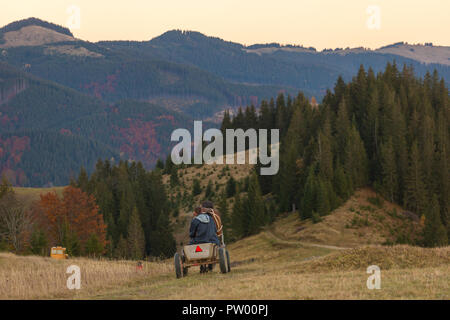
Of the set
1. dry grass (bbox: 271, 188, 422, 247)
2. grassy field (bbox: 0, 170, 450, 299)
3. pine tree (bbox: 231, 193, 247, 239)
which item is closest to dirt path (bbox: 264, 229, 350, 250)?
dry grass (bbox: 271, 188, 422, 247)

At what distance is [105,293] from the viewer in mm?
21266

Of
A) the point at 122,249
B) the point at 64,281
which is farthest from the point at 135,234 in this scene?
the point at 64,281

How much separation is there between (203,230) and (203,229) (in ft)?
0.15

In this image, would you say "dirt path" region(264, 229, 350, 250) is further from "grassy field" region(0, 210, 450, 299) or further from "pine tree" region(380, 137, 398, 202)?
"grassy field" region(0, 210, 450, 299)

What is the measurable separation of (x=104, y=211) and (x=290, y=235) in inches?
2233

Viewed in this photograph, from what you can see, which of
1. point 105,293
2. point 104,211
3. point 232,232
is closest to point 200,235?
point 105,293

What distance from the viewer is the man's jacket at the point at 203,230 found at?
2455cm

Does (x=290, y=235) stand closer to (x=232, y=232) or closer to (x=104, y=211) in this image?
(x=232, y=232)

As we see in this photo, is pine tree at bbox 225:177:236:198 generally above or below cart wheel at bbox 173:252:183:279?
below

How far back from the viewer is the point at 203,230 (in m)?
24.6

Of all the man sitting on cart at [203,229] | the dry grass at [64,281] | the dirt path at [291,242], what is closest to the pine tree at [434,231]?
the dirt path at [291,242]

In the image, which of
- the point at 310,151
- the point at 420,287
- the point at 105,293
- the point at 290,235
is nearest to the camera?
the point at 420,287

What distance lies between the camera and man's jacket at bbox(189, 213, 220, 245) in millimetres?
24547
